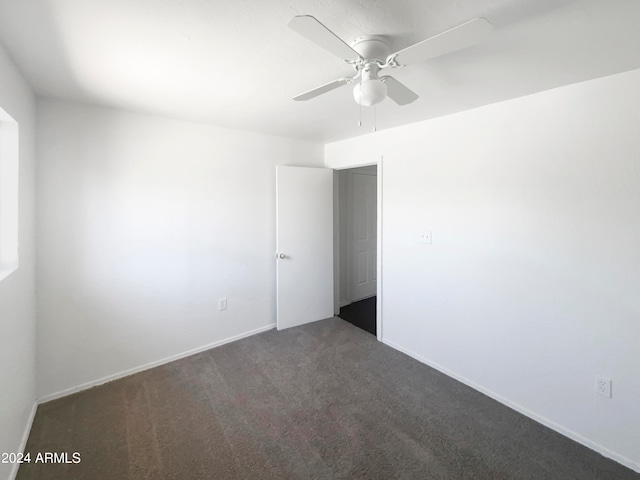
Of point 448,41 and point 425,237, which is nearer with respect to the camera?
point 448,41

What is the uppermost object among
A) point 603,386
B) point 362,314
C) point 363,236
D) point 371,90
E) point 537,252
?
point 371,90

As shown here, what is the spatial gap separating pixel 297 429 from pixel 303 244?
1997 millimetres

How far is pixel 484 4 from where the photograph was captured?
1128 mm

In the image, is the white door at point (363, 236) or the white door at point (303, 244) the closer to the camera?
the white door at point (303, 244)

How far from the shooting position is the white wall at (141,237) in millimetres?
2191

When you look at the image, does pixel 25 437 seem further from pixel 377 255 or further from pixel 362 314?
pixel 362 314

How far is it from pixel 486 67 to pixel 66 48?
221 cm

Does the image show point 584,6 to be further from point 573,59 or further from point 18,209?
point 18,209

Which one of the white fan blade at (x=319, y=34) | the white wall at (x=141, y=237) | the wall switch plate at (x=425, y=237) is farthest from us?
the wall switch plate at (x=425, y=237)

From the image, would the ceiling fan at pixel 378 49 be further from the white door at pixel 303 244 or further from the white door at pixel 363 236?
the white door at pixel 363 236

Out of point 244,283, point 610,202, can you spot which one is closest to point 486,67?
point 610,202

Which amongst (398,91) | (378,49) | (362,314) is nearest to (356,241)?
(362,314)

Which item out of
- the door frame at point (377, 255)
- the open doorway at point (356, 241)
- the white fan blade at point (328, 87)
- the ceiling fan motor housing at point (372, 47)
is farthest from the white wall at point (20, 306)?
the open doorway at point (356, 241)

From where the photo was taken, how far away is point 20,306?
175 centimetres
